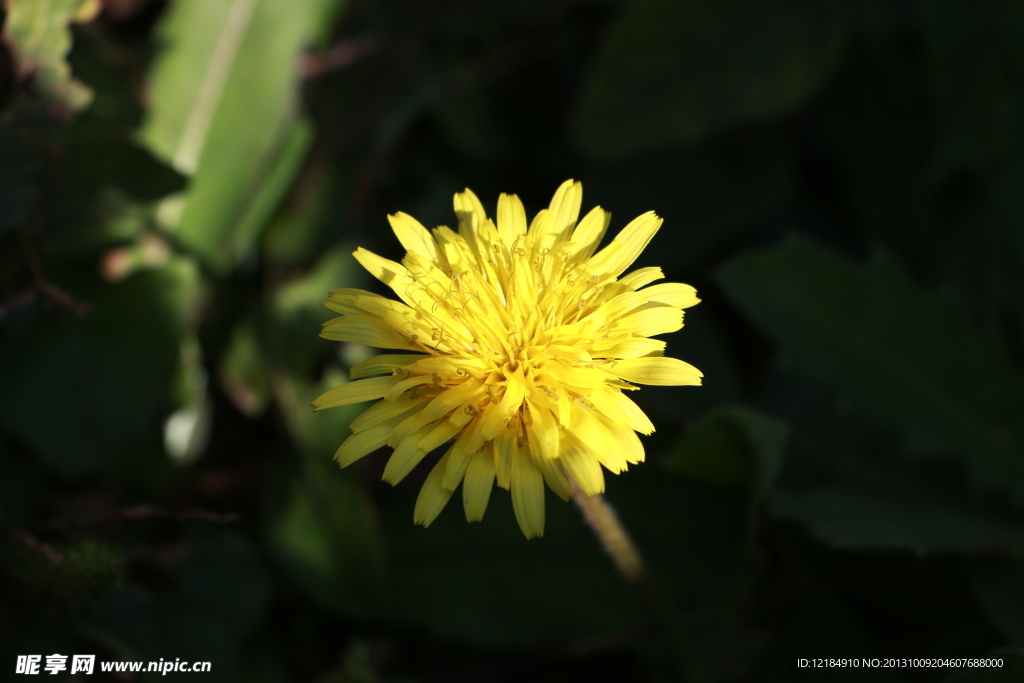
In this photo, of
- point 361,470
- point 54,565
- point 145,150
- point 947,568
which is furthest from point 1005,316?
point 54,565

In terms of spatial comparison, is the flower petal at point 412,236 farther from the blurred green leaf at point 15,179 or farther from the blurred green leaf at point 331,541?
the blurred green leaf at point 15,179

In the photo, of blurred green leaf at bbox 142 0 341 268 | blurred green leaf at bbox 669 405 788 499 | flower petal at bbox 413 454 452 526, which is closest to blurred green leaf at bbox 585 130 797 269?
blurred green leaf at bbox 669 405 788 499

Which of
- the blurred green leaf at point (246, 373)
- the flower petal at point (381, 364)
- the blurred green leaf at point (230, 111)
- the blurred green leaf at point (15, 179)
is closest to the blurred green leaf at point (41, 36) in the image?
the blurred green leaf at point (15, 179)

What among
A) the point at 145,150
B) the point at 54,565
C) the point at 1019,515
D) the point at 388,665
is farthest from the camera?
the point at 388,665

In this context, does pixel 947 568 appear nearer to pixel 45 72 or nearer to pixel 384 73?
pixel 384 73

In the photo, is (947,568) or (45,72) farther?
(947,568)

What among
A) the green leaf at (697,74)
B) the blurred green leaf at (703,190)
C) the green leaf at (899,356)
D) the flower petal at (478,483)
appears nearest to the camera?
the flower petal at (478,483)

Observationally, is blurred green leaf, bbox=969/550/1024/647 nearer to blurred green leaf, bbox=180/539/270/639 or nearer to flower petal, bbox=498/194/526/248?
flower petal, bbox=498/194/526/248
